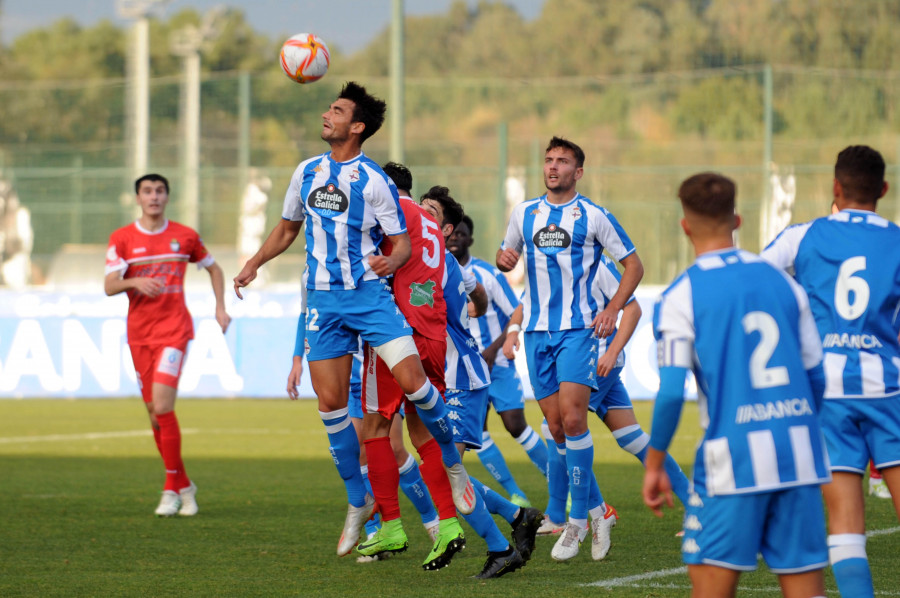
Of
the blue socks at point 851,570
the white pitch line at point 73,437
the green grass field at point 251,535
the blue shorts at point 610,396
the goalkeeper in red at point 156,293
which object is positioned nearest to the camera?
the blue socks at point 851,570

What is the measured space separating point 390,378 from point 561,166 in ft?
5.14

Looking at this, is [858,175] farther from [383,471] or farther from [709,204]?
[383,471]

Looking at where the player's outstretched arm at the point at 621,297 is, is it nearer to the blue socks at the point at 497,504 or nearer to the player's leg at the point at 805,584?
the blue socks at the point at 497,504

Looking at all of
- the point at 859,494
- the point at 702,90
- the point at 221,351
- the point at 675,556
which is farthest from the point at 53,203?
the point at 859,494

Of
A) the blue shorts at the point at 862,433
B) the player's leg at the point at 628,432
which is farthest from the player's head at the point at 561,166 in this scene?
the blue shorts at the point at 862,433

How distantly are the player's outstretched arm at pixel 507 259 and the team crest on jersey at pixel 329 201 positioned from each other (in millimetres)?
1043

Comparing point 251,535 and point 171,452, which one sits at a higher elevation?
point 171,452

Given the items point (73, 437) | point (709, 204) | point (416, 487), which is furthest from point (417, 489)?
point (73, 437)

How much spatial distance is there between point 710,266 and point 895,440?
1546 millimetres

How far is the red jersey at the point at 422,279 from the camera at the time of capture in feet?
22.0

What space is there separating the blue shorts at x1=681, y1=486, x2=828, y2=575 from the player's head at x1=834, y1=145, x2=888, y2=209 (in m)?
1.63

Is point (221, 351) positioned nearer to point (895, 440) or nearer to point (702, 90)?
point (702, 90)

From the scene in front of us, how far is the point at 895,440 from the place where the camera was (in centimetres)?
496

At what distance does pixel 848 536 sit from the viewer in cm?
481
